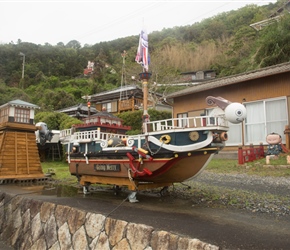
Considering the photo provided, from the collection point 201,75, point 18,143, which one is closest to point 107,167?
point 18,143

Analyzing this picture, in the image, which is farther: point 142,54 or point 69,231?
point 142,54

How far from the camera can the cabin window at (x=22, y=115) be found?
12.4m

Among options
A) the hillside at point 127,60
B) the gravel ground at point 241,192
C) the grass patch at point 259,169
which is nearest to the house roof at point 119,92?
the hillside at point 127,60

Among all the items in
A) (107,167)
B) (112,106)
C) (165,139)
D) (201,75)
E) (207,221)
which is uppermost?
(201,75)

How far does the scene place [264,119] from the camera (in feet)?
44.8

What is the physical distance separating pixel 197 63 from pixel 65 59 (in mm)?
30244

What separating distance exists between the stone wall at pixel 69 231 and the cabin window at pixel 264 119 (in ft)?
37.5

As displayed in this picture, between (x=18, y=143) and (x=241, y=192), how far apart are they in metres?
10.3

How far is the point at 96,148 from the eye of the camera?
7.27 meters

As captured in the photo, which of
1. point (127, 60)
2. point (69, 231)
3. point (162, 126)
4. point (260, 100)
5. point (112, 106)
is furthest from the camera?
point (127, 60)

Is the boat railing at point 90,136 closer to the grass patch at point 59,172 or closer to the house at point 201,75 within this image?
the grass patch at point 59,172

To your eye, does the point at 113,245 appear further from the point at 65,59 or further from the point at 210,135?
the point at 65,59

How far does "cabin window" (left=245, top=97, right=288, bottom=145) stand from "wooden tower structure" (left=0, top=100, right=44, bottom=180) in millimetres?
11440

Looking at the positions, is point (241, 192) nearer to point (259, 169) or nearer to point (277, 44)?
point (259, 169)
